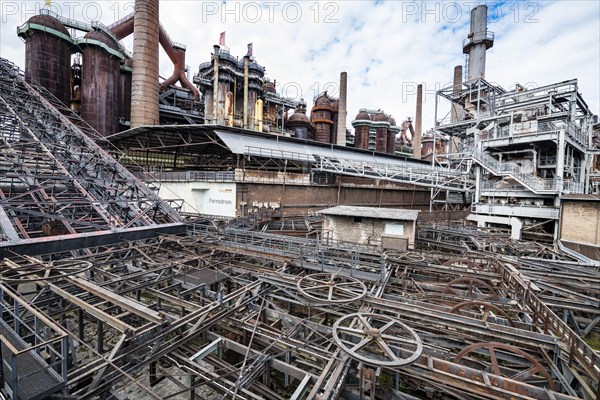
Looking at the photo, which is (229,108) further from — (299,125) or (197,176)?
(197,176)

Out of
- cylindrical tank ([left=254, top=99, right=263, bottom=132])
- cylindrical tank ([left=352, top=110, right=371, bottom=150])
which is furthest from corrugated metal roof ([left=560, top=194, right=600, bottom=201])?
cylindrical tank ([left=352, top=110, right=371, bottom=150])

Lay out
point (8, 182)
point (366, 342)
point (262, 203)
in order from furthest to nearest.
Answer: point (262, 203) → point (8, 182) → point (366, 342)

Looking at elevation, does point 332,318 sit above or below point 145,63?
below

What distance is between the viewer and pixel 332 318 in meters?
8.80

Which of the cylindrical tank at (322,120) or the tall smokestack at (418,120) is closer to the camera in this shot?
the cylindrical tank at (322,120)

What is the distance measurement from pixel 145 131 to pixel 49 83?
45.8 ft

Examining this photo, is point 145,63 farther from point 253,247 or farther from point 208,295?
point 208,295

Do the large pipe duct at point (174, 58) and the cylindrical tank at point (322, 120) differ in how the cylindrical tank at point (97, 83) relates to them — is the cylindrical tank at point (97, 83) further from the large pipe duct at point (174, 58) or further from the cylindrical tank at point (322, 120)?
the cylindrical tank at point (322, 120)

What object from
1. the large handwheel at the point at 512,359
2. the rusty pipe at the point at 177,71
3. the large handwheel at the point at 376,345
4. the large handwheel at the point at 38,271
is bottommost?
the large handwheel at the point at 512,359

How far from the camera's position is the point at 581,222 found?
1568cm

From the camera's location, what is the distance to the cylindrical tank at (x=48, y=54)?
25.6 meters

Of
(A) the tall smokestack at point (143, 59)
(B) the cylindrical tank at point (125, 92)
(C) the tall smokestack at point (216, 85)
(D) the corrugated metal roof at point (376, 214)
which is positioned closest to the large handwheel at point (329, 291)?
(D) the corrugated metal roof at point (376, 214)

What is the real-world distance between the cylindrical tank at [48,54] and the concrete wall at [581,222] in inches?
1759

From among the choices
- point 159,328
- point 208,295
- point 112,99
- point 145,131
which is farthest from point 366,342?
point 112,99
